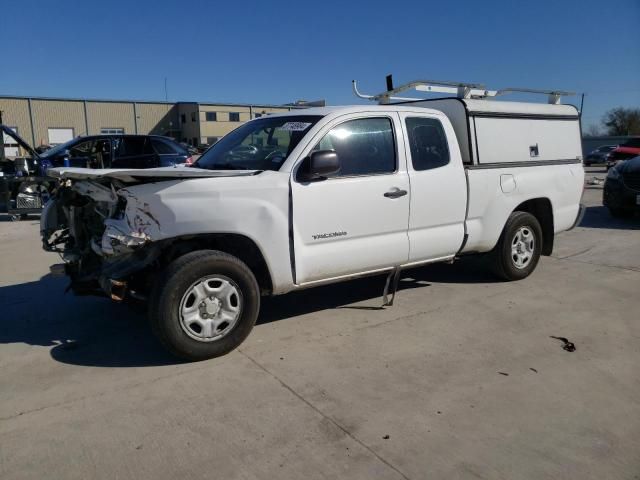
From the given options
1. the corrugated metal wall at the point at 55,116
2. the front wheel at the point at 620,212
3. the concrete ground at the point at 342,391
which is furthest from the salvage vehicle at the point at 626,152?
the corrugated metal wall at the point at 55,116

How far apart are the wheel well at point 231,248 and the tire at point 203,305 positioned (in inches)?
6.9

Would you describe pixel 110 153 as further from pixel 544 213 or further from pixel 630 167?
pixel 630 167

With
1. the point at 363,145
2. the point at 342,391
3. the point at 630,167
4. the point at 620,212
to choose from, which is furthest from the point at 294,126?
the point at 620,212

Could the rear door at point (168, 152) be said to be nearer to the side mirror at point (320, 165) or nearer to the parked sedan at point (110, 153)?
the parked sedan at point (110, 153)

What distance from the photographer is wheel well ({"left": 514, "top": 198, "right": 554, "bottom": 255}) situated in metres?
6.18

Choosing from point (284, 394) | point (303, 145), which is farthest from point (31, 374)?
point (303, 145)

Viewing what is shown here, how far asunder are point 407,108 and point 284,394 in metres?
2.96

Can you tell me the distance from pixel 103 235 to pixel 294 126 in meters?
1.80

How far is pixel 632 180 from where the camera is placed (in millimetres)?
10031

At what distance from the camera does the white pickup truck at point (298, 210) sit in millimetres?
3730

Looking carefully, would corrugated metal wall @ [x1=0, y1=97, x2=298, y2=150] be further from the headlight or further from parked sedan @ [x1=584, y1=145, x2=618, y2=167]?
the headlight

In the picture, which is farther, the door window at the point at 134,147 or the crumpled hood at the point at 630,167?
the door window at the point at 134,147

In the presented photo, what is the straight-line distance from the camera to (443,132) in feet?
17.1

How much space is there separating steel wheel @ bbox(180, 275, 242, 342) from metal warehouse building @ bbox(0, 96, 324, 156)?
1696 inches
